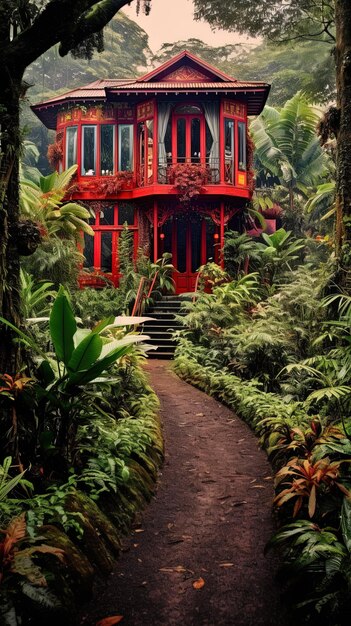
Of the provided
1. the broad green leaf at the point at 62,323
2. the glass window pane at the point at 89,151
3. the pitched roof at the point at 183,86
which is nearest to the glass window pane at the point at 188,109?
the pitched roof at the point at 183,86

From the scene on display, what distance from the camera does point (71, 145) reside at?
67.5 feet

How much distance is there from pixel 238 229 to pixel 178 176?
4133 mm

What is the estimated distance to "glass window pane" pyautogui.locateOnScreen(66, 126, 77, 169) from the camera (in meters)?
20.5

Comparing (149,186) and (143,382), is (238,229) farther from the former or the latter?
(143,382)

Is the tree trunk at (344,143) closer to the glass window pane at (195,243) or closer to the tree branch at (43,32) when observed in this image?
the tree branch at (43,32)

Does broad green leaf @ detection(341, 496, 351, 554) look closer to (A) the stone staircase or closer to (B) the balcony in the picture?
(A) the stone staircase

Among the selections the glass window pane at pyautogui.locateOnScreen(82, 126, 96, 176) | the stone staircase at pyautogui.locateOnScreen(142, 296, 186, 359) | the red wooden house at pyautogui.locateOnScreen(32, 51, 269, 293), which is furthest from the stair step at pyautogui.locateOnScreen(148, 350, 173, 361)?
the glass window pane at pyautogui.locateOnScreen(82, 126, 96, 176)

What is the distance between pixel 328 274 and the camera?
22.5 ft

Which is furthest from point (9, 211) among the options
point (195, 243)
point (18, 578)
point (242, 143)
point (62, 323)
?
point (242, 143)

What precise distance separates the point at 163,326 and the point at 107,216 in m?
9.06

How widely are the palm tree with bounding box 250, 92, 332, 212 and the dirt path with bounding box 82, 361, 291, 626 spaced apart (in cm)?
1916

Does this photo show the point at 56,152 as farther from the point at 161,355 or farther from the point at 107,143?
the point at 161,355

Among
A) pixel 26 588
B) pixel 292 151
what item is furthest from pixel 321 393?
pixel 292 151

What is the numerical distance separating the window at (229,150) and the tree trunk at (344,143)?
469 inches
